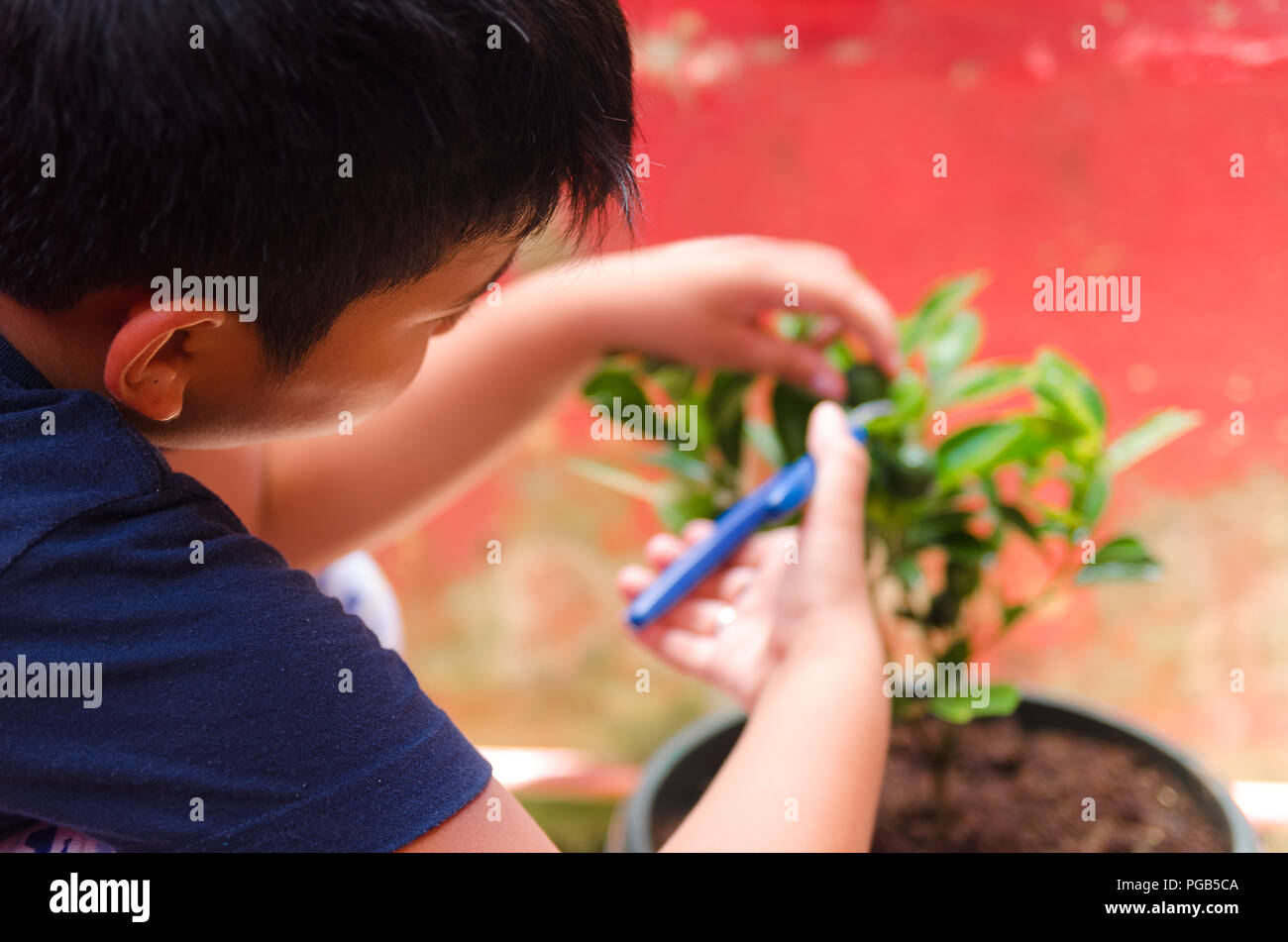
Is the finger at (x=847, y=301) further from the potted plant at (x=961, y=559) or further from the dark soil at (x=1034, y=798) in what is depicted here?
the dark soil at (x=1034, y=798)

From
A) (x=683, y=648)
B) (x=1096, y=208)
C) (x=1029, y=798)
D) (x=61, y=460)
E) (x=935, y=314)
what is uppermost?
(x=1096, y=208)

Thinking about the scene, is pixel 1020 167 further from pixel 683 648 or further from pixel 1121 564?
pixel 683 648

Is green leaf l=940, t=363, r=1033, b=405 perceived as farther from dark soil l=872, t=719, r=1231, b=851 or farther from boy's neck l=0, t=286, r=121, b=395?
boy's neck l=0, t=286, r=121, b=395

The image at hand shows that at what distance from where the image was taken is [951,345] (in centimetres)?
67

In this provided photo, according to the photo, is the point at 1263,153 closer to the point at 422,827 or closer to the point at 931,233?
the point at 931,233

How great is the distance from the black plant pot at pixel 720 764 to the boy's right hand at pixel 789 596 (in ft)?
0.36

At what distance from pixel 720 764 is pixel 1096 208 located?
1.81 ft

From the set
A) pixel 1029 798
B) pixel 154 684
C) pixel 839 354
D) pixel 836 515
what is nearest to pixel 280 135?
pixel 154 684

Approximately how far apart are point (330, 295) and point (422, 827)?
196 mm

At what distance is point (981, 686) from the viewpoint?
0.65 meters

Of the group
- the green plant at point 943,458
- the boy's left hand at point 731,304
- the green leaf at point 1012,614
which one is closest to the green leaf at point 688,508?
the green plant at point 943,458

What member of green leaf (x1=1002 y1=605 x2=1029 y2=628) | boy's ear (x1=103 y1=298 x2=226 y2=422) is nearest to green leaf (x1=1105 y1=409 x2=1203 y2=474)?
green leaf (x1=1002 y1=605 x2=1029 y2=628)
